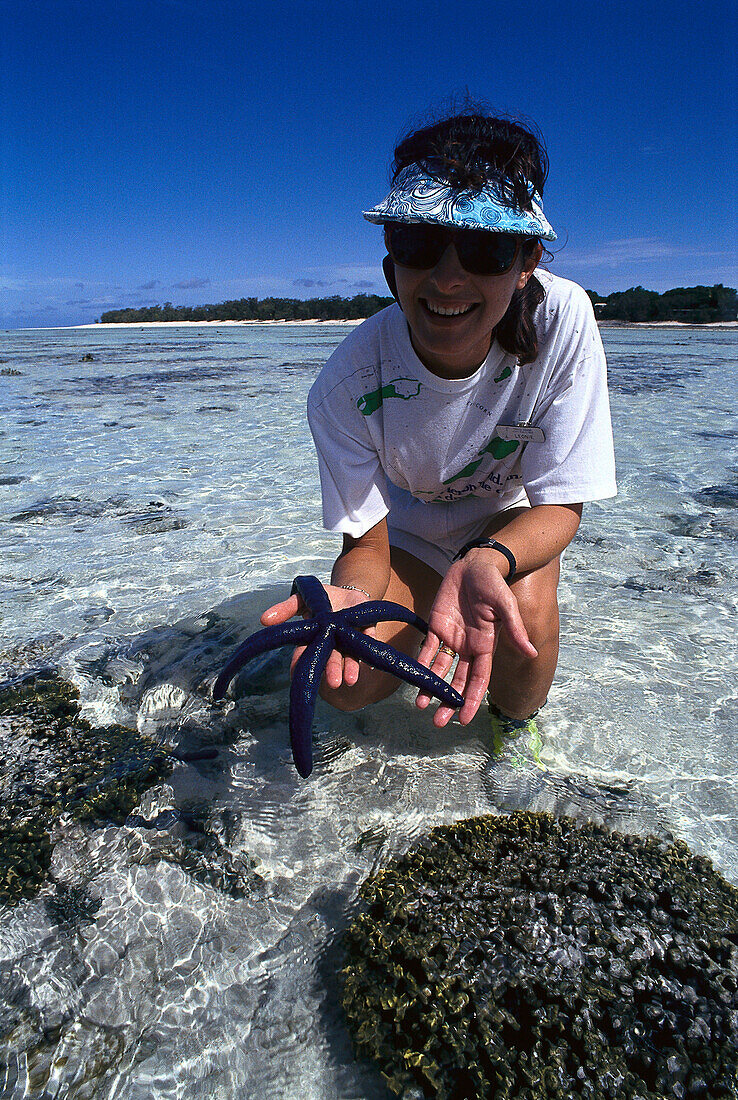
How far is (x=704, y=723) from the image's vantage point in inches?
115

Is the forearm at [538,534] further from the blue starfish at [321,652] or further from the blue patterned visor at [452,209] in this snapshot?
the blue patterned visor at [452,209]

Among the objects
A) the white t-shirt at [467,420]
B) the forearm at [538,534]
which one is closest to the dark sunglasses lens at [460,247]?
the white t-shirt at [467,420]

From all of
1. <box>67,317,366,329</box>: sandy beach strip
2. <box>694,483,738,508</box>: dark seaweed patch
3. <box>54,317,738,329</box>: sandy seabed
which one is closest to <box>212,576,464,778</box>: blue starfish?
<box>694,483,738,508</box>: dark seaweed patch

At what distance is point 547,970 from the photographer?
5.93 feet

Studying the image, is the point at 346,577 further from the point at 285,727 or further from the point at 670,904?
the point at 670,904

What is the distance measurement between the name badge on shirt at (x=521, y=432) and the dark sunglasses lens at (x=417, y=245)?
71 cm

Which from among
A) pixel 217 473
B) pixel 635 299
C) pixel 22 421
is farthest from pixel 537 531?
pixel 635 299

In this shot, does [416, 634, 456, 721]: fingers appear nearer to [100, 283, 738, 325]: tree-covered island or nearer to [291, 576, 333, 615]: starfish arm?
[291, 576, 333, 615]: starfish arm

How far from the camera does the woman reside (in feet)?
6.66

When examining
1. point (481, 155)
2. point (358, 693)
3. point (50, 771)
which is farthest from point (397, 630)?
point (481, 155)

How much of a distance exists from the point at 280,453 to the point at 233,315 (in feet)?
206

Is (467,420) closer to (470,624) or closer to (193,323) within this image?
(470,624)

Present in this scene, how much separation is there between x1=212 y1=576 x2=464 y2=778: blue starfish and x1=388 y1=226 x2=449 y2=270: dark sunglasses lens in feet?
3.51

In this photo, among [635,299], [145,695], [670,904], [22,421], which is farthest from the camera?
[635,299]
